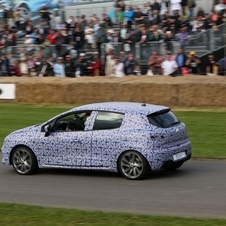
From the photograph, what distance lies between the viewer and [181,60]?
84.0 ft

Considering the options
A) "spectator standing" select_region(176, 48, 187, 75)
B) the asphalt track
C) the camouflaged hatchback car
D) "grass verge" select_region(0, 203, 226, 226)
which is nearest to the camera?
"grass verge" select_region(0, 203, 226, 226)

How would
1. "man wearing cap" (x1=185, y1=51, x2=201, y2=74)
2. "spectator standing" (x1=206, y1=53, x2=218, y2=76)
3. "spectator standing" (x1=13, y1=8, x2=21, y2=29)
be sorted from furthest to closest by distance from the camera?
"spectator standing" (x1=13, y1=8, x2=21, y2=29), "man wearing cap" (x1=185, y1=51, x2=201, y2=74), "spectator standing" (x1=206, y1=53, x2=218, y2=76)

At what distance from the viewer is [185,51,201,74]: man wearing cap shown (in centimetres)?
2537

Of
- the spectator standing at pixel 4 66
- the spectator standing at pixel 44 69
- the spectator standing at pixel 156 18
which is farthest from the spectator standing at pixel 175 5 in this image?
the spectator standing at pixel 4 66

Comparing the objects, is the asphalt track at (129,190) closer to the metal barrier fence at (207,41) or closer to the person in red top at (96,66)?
the metal barrier fence at (207,41)

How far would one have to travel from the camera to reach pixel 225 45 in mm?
26469

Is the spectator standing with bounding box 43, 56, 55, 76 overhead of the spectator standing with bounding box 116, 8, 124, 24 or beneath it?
beneath

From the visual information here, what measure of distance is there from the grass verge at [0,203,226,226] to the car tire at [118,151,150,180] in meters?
3.06

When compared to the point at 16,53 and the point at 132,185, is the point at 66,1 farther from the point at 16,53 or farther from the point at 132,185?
the point at 132,185

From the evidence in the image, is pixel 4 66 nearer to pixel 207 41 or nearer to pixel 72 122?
pixel 207 41

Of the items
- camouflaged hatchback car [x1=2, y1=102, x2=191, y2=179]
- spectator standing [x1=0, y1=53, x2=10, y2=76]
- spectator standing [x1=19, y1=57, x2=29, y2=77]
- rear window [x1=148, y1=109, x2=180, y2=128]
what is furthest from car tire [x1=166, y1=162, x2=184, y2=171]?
spectator standing [x1=0, y1=53, x2=10, y2=76]

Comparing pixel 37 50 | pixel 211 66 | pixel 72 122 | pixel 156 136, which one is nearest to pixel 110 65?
pixel 211 66

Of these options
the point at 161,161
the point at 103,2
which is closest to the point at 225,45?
the point at 103,2

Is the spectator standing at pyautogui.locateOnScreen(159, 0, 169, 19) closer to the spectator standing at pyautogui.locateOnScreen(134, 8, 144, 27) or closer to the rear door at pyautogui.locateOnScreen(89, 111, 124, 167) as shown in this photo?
the spectator standing at pyautogui.locateOnScreen(134, 8, 144, 27)
